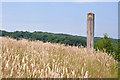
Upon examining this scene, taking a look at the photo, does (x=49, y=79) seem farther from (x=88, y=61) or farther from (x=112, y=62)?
(x=112, y=62)

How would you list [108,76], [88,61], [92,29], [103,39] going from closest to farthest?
[108,76] < [88,61] < [92,29] < [103,39]

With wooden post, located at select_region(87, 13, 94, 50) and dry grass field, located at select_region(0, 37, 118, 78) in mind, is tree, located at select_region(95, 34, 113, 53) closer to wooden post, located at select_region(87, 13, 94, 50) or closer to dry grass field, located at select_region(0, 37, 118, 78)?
wooden post, located at select_region(87, 13, 94, 50)

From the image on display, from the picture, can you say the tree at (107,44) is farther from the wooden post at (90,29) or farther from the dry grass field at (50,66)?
the dry grass field at (50,66)

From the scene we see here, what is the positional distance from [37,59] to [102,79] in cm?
205

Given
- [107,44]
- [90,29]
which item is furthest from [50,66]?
[107,44]

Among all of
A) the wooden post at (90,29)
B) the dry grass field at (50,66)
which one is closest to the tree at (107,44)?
the wooden post at (90,29)

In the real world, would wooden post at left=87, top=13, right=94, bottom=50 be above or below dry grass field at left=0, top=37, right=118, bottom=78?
above

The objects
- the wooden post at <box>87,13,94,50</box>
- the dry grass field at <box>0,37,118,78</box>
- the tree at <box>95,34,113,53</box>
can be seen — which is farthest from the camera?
the tree at <box>95,34,113,53</box>

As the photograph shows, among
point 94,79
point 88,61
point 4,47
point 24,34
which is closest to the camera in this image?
point 94,79

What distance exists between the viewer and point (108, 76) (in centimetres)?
447

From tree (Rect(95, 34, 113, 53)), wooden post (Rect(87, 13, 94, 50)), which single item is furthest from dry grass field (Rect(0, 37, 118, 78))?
tree (Rect(95, 34, 113, 53))

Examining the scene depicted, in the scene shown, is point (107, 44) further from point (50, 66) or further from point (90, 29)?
point (50, 66)

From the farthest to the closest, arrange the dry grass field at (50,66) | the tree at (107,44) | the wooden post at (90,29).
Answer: the tree at (107,44)
the wooden post at (90,29)
the dry grass field at (50,66)

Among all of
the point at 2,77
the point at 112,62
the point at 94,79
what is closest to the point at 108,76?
the point at 94,79
